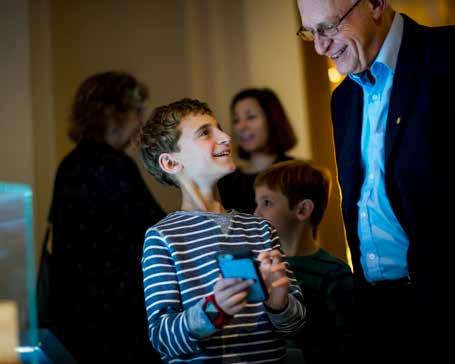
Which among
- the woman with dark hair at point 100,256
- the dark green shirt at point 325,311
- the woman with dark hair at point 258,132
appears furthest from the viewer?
the woman with dark hair at point 258,132

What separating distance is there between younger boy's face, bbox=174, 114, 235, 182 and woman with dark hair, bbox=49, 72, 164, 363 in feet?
2.68

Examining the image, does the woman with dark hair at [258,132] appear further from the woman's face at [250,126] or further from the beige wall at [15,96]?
the beige wall at [15,96]

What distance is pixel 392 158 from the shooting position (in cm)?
171

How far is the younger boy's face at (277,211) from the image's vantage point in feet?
7.75

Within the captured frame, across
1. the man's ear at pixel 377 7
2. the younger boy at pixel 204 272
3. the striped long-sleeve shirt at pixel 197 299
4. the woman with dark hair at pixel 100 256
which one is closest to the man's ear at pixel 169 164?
the younger boy at pixel 204 272

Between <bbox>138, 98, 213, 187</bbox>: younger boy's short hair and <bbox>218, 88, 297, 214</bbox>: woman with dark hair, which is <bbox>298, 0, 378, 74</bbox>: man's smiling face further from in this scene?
<bbox>218, 88, 297, 214</bbox>: woman with dark hair

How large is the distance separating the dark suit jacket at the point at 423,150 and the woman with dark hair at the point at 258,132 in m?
1.25

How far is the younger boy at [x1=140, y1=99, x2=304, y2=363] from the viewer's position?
5.06 ft

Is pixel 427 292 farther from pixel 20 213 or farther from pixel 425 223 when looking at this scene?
pixel 20 213

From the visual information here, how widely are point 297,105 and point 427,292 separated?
6.47ft

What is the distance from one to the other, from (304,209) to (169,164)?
2.18 ft

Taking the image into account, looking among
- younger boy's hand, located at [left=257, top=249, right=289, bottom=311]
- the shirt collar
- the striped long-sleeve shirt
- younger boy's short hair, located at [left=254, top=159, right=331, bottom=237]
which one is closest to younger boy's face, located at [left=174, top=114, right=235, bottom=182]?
the striped long-sleeve shirt

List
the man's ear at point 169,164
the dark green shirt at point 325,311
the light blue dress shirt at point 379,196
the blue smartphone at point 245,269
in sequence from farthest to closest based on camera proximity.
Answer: the dark green shirt at point 325,311
the man's ear at point 169,164
the light blue dress shirt at point 379,196
the blue smartphone at point 245,269

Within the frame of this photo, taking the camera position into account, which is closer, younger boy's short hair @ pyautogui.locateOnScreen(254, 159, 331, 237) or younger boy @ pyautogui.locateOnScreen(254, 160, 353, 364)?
younger boy @ pyautogui.locateOnScreen(254, 160, 353, 364)
